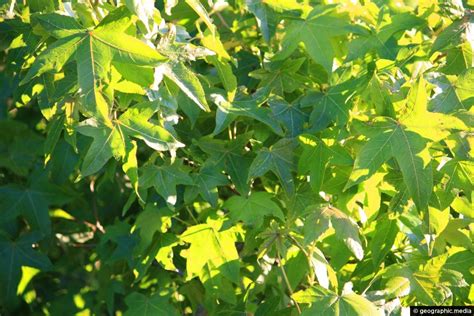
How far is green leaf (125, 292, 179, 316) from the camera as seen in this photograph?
6.67 feet

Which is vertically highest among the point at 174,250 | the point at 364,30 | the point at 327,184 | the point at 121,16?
the point at 121,16

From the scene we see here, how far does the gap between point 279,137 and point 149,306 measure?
0.60 metres

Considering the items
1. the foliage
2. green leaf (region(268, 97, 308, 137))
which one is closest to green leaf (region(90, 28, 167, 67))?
the foliage

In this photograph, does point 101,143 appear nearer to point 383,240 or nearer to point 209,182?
point 209,182

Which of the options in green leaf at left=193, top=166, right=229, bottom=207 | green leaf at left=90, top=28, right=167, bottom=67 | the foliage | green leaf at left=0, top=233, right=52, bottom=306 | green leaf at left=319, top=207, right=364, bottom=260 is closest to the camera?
green leaf at left=90, top=28, right=167, bottom=67

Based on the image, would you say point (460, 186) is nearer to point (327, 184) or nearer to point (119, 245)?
point (327, 184)

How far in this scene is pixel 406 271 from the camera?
187 cm

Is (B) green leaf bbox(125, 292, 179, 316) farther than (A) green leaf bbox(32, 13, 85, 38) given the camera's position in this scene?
Yes

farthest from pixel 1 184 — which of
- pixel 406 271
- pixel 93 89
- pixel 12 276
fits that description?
pixel 406 271

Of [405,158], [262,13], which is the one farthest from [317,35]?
[405,158]

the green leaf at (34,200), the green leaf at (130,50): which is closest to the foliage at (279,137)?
the green leaf at (130,50)

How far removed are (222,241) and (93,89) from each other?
63 centimetres

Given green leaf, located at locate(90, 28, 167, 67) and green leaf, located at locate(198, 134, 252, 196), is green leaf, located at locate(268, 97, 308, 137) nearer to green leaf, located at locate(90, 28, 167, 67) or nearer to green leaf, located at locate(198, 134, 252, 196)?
green leaf, located at locate(198, 134, 252, 196)

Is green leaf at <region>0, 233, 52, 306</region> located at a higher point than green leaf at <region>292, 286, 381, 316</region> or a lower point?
lower
